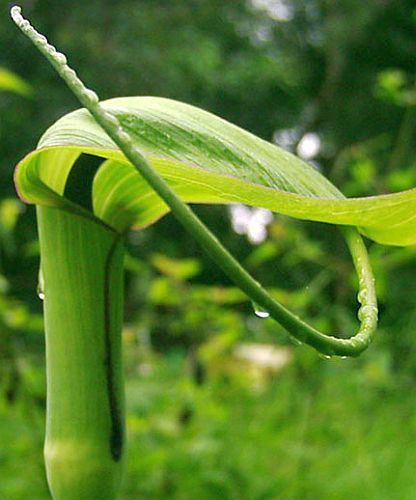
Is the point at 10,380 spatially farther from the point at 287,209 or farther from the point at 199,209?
the point at 199,209

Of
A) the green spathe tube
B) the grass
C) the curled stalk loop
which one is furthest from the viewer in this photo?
the grass

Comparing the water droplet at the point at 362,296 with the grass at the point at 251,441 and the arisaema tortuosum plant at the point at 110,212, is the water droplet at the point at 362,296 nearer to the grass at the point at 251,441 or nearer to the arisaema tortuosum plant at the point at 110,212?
the arisaema tortuosum plant at the point at 110,212

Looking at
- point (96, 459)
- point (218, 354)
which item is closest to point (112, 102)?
point (96, 459)

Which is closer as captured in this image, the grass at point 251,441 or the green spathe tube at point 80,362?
the green spathe tube at point 80,362

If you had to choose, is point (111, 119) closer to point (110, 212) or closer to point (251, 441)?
point (110, 212)

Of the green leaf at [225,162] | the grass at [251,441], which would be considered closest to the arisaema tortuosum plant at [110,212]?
the green leaf at [225,162]

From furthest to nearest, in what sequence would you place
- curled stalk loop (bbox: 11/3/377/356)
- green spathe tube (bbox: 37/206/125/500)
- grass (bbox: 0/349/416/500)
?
1. grass (bbox: 0/349/416/500)
2. green spathe tube (bbox: 37/206/125/500)
3. curled stalk loop (bbox: 11/3/377/356)

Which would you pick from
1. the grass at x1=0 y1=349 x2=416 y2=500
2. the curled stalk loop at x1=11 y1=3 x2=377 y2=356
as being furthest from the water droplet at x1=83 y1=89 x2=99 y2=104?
the grass at x1=0 y1=349 x2=416 y2=500

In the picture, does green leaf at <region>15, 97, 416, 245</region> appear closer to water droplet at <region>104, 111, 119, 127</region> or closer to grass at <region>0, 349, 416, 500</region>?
water droplet at <region>104, 111, 119, 127</region>
